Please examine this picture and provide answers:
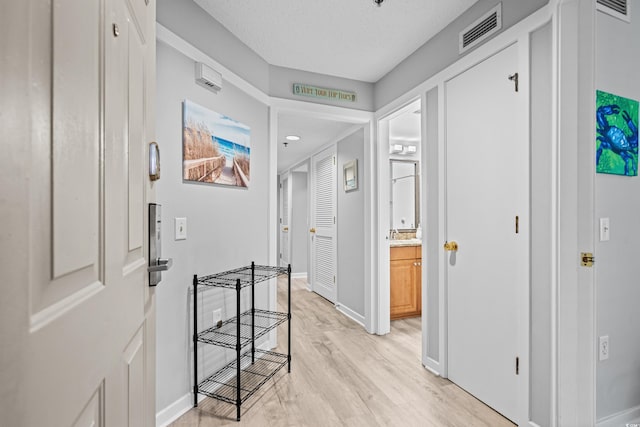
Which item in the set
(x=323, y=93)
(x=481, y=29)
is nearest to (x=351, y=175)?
(x=323, y=93)

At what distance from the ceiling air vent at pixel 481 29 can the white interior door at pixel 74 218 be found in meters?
1.90

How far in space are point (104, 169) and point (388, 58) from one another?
266 centimetres

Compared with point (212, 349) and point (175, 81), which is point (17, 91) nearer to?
point (175, 81)

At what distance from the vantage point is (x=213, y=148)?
2.12 metres

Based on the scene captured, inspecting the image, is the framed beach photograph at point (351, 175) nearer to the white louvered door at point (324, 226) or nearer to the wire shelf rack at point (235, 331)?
the white louvered door at point (324, 226)

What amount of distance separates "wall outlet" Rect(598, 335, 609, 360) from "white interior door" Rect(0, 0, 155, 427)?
2.09 metres

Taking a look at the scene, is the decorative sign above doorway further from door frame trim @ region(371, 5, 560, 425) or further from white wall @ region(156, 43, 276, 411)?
white wall @ region(156, 43, 276, 411)

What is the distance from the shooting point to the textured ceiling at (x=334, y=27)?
6.67 ft

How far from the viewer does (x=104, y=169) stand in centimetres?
59

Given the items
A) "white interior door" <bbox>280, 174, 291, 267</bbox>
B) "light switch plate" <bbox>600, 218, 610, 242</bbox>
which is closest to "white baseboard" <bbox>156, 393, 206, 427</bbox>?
"light switch plate" <bbox>600, 218, 610, 242</bbox>

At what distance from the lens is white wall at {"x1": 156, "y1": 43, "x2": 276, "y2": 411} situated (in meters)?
1.78

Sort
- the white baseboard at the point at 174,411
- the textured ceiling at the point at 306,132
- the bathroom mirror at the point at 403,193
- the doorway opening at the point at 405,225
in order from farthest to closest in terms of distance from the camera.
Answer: the bathroom mirror at the point at 403,193 < the textured ceiling at the point at 306,132 < the doorway opening at the point at 405,225 < the white baseboard at the point at 174,411

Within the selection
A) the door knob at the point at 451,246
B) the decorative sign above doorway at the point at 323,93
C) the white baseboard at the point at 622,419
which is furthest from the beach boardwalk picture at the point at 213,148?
the white baseboard at the point at 622,419

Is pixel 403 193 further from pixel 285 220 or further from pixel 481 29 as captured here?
pixel 285 220
